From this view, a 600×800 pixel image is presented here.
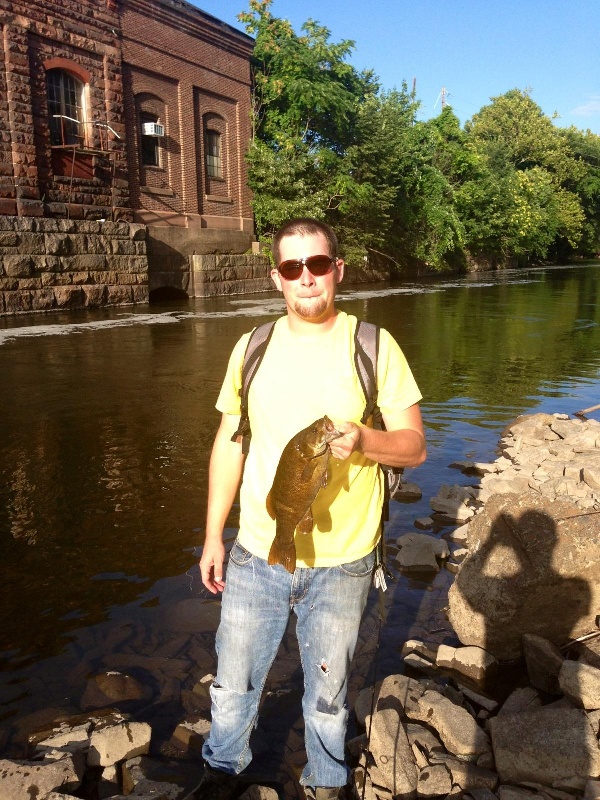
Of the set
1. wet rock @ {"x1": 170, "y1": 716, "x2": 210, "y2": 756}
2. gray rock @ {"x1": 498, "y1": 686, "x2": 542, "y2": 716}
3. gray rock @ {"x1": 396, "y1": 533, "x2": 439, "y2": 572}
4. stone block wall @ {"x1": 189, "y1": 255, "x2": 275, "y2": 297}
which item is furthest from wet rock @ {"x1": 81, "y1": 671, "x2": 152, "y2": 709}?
stone block wall @ {"x1": 189, "y1": 255, "x2": 275, "y2": 297}

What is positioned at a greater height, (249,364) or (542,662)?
(249,364)

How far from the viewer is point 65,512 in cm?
577

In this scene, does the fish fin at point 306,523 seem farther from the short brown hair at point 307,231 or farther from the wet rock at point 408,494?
the wet rock at point 408,494

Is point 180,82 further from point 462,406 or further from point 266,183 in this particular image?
point 462,406

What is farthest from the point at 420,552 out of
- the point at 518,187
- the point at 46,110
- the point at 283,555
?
the point at 518,187

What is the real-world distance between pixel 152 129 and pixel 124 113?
1.10 metres

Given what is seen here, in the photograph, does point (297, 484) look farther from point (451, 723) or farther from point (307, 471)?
point (451, 723)

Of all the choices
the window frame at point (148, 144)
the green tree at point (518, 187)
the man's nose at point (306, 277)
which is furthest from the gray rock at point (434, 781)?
the green tree at point (518, 187)

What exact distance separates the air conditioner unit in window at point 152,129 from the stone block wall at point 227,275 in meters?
4.50

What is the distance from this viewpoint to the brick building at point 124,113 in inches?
786

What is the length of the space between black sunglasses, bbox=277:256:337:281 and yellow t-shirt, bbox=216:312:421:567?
0.67 ft

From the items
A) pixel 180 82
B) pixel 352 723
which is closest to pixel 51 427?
pixel 352 723

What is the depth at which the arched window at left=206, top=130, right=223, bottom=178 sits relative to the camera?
28.2 m

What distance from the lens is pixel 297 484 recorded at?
2.34 m
